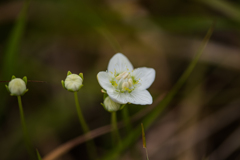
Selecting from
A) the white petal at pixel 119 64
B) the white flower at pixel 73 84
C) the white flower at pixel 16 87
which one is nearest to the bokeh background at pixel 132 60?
the white petal at pixel 119 64

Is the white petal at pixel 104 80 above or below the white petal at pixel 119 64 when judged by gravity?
below

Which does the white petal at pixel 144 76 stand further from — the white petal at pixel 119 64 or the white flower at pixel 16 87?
the white flower at pixel 16 87

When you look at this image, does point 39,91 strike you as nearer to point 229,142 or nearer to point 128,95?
point 128,95

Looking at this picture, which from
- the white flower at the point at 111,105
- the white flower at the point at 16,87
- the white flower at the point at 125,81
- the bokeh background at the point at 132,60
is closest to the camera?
the white flower at the point at 16,87

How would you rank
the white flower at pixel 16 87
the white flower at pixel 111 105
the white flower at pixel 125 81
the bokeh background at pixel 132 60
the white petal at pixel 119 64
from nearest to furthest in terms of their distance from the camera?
1. the white flower at pixel 16 87
2. the white flower at pixel 111 105
3. the white flower at pixel 125 81
4. the white petal at pixel 119 64
5. the bokeh background at pixel 132 60

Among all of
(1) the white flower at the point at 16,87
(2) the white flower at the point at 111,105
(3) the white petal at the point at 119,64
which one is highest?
(3) the white petal at the point at 119,64

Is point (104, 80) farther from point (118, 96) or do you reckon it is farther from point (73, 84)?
point (73, 84)

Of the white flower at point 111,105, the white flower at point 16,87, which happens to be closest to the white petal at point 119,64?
the white flower at point 111,105

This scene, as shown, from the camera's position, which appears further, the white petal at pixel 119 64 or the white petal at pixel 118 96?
the white petal at pixel 119 64
